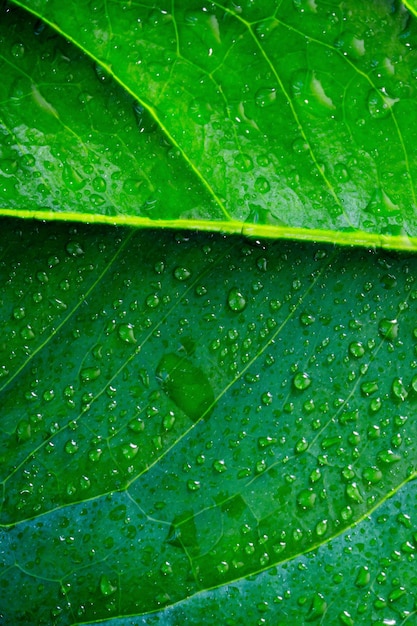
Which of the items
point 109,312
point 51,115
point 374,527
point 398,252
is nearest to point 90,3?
point 51,115

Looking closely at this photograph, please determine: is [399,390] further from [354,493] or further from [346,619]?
[346,619]

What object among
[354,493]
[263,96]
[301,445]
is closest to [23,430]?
[301,445]

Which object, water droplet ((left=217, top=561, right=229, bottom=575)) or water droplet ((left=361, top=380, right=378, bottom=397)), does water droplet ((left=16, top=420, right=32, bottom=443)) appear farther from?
water droplet ((left=361, top=380, right=378, bottom=397))

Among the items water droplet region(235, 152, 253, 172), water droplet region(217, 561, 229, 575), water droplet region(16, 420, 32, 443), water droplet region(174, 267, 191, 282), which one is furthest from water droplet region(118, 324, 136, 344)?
water droplet region(217, 561, 229, 575)

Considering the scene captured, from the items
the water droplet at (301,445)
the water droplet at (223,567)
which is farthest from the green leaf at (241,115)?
the water droplet at (223,567)

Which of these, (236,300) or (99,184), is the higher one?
(99,184)

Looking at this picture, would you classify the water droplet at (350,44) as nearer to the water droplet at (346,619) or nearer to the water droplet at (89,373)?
the water droplet at (89,373)

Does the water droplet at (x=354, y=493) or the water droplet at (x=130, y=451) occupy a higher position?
the water droplet at (x=130, y=451)
